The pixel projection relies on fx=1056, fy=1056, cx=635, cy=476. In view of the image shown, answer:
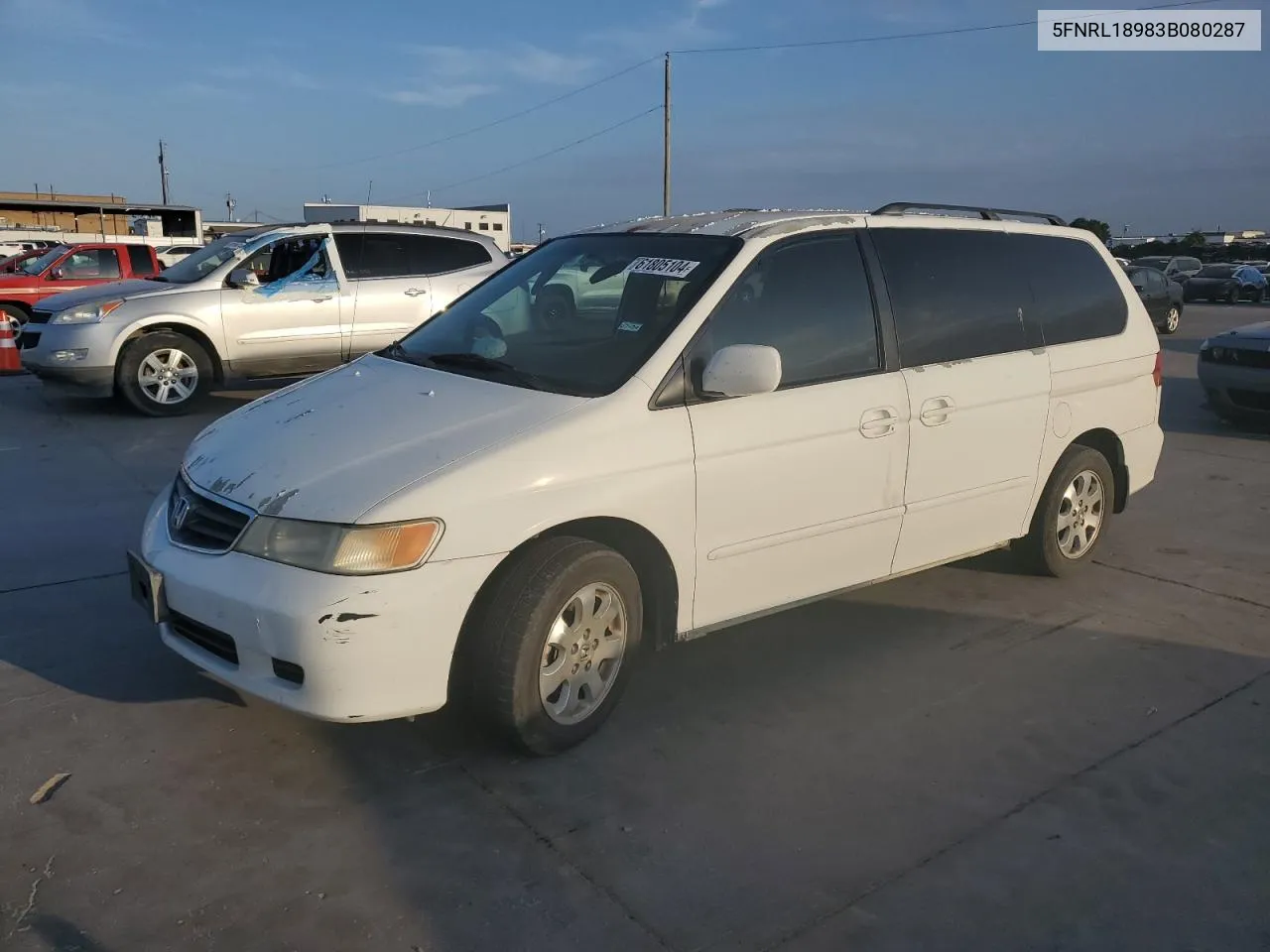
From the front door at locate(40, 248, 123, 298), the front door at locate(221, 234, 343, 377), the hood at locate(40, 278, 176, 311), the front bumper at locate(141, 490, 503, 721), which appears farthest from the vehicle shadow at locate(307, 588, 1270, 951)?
the front door at locate(40, 248, 123, 298)

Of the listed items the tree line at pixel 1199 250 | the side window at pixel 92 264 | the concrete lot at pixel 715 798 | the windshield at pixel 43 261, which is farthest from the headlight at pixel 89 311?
the tree line at pixel 1199 250

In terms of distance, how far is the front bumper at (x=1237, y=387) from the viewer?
9.37m

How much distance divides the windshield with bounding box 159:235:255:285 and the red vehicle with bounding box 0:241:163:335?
5436mm

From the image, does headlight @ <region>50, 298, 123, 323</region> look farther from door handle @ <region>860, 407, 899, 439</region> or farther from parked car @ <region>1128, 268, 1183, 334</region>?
parked car @ <region>1128, 268, 1183, 334</region>

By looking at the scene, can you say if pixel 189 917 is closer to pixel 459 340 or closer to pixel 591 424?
pixel 591 424

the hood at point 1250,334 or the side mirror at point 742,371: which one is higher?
the side mirror at point 742,371

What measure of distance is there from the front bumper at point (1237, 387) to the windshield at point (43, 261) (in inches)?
595

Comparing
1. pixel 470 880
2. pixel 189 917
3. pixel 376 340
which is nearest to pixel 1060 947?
pixel 470 880

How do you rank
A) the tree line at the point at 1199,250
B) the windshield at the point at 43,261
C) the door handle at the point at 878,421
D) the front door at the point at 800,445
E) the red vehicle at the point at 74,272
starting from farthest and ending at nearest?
the tree line at the point at 1199,250
the windshield at the point at 43,261
the red vehicle at the point at 74,272
the door handle at the point at 878,421
the front door at the point at 800,445

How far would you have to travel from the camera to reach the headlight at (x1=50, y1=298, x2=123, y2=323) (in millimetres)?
9297

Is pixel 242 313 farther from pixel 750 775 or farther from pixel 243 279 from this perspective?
pixel 750 775

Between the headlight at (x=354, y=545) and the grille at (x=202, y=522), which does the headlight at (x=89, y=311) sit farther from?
the headlight at (x=354, y=545)

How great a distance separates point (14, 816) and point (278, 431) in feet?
4.61

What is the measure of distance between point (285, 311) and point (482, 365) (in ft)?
21.6
